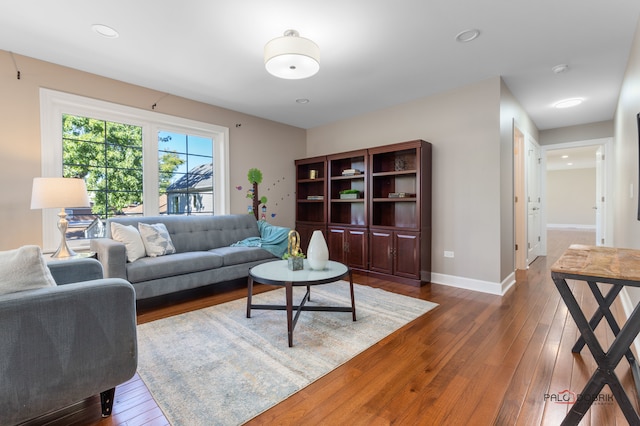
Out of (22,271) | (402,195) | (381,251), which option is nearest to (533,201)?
(402,195)

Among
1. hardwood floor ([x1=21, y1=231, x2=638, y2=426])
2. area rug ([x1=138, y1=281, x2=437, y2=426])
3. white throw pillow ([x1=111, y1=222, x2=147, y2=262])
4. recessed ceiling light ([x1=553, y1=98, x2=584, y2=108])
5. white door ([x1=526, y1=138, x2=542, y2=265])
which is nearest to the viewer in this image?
hardwood floor ([x1=21, y1=231, x2=638, y2=426])

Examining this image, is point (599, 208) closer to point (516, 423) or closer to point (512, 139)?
point (512, 139)

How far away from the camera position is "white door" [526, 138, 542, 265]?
508 centimetres

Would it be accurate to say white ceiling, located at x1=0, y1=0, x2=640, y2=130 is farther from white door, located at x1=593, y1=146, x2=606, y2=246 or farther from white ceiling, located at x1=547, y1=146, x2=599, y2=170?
white ceiling, located at x1=547, y1=146, x2=599, y2=170

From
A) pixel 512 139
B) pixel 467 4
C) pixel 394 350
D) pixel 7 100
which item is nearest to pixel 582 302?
pixel 512 139

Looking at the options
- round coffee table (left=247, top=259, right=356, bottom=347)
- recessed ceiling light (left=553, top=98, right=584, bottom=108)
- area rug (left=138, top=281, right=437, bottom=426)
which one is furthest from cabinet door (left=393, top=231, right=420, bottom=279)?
recessed ceiling light (left=553, top=98, right=584, bottom=108)

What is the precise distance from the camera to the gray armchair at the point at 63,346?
1.16m

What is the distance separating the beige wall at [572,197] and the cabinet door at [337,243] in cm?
1152

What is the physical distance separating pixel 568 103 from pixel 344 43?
383 cm

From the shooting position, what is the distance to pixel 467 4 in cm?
217

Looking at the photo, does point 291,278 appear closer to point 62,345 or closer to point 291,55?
point 62,345

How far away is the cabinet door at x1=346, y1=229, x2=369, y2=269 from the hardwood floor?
1.72 metres

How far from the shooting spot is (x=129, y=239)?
3062 millimetres

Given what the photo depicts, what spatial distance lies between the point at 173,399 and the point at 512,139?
4.52 meters
